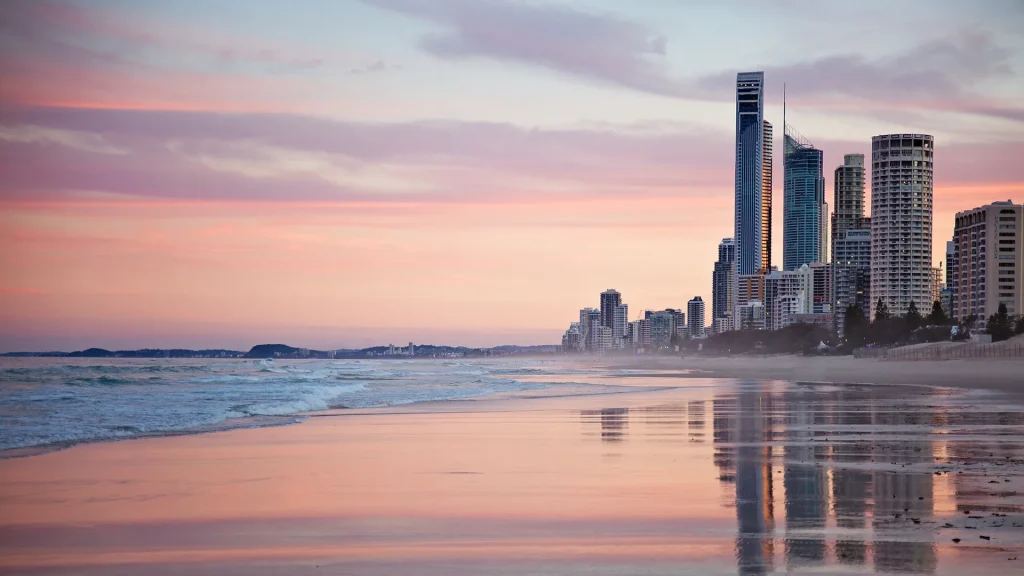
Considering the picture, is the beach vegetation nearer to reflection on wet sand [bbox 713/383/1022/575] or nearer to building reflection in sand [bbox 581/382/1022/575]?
building reflection in sand [bbox 581/382/1022/575]

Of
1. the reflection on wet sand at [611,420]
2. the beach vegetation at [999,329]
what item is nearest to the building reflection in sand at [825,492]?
the reflection on wet sand at [611,420]

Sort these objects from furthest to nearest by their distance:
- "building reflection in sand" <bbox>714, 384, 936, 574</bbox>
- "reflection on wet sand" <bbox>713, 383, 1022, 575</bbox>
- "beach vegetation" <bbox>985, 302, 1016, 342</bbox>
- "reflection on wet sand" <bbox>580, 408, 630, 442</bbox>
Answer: "beach vegetation" <bbox>985, 302, 1016, 342</bbox> → "reflection on wet sand" <bbox>580, 408, 630, 442</bbox> → "reflection on wet sand" <bbox>713, 383, 1022, 575</bbox> → "building reflection in sand" <bbox>714, 384, 936, 574</bbox>

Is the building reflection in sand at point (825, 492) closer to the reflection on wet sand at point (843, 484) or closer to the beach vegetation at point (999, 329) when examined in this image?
the reflection on wet sand at point (843, 484)

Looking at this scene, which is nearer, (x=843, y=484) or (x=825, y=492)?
(x=825, y=492)

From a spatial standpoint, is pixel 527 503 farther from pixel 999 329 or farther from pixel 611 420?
pixel 999 329

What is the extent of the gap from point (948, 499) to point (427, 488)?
6.76 metres

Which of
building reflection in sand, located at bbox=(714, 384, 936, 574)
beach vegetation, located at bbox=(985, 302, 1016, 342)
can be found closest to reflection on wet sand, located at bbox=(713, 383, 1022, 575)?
building reflection in sand, located at bbox=(714, 384, 936, 574)

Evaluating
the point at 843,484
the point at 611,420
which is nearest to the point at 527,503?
the point at 843,484

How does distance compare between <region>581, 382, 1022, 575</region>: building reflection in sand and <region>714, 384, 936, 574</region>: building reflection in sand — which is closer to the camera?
<region>714, 384, 936, 574</region>: building reflection in sand

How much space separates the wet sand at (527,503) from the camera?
9.27 m

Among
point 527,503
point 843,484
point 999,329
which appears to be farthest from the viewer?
point 999,329

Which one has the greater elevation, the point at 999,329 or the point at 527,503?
the point at 999,329

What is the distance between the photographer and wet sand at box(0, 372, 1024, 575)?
30.4ft

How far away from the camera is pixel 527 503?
12.6 m
